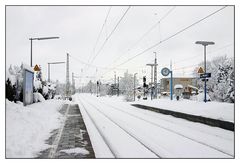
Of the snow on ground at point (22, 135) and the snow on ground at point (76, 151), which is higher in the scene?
the snow on ground at point (22, 135)

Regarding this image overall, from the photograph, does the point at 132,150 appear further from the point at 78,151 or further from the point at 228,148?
the point at 228,148

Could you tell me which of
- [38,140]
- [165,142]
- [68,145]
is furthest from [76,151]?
[165,142]

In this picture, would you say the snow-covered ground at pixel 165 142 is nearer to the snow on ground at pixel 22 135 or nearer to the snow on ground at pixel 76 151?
the snow on ground at pixel 76 151

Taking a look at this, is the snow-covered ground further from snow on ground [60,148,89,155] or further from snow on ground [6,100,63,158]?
snow on ground [6,100,63,158]

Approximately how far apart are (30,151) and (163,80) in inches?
3800

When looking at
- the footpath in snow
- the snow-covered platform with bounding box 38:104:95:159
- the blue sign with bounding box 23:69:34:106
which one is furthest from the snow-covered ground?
the blue sign with bounding box 23:69:34:106

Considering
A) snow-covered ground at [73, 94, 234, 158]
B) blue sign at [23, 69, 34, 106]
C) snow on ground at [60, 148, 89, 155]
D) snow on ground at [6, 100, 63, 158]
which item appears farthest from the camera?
blue sign at [23, 69, 34, 106]

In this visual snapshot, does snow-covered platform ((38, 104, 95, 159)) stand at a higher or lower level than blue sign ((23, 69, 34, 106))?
lower

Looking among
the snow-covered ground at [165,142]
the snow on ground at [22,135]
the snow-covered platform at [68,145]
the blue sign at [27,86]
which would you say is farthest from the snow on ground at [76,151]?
the blue sign at [27,86]

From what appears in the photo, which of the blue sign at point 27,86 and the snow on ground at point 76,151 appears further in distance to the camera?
the blue sign at point 27,86

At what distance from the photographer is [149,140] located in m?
10.8

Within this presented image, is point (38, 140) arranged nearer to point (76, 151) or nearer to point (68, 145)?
point (68, 145)
